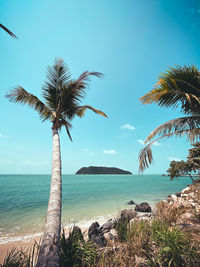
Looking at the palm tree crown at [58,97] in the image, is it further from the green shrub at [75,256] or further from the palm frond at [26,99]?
the green shrub at [75,256]

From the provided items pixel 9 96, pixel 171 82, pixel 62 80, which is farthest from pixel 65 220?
pixel 171 82

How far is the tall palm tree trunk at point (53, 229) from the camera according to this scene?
172 cm

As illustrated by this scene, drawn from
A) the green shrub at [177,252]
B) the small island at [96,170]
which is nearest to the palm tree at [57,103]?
the green shrub at [177,252]

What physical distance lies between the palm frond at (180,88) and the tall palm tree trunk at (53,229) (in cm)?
459

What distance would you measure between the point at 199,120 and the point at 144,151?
2.38m

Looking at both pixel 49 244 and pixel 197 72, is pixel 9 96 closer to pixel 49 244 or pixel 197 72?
pixel 49 244

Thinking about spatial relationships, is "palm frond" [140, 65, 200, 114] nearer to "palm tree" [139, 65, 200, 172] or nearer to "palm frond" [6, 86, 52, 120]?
"palm tree" [139, 65, 200, 172]

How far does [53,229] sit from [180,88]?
595cm

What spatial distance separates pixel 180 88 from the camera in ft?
15.3

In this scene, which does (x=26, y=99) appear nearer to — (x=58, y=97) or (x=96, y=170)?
(x=58, y=97)

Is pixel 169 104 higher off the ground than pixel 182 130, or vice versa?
pixel 169 104

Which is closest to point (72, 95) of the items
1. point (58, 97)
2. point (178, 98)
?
point (58, 97)

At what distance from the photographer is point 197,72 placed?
4281mm

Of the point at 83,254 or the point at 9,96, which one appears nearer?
the point at 83,254
